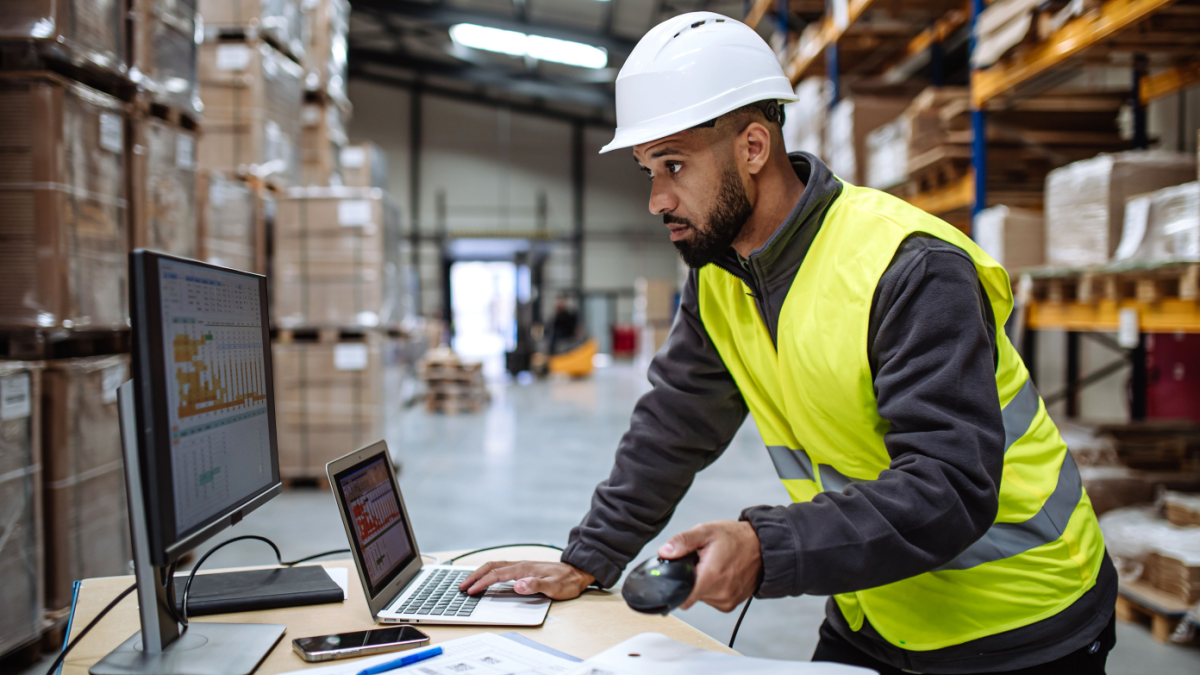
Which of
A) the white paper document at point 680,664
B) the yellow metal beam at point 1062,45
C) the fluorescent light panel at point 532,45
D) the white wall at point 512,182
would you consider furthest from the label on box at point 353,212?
the white wall at point 512,182

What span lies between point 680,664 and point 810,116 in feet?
23.4

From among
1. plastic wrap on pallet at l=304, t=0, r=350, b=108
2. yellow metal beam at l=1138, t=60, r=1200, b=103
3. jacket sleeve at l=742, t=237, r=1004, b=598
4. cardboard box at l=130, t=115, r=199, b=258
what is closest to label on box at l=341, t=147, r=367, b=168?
plastic wrap on pallet at l=304, t=0, r=350, b=108

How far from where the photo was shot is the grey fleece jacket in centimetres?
107

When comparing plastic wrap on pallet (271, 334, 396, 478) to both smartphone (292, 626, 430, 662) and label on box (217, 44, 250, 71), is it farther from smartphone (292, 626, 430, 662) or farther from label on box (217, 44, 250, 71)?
smartphone (292, 626, 430, 662)

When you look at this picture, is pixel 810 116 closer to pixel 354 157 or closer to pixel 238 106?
pixel 354 157

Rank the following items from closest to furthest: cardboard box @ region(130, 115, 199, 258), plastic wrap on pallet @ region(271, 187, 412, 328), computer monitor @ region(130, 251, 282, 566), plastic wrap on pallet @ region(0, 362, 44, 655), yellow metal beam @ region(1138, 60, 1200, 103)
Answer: computer monitor @ region(130, 251, 282, 566), plastic wrap on pallet @ region(0, 362, 44, 655), cardboard box @ region(130, 115, 199, 258), yellow metal beam @ region(1138, 60, 1200, 103), plastic wrap on pallet @ region(271, 187, 412, 328)

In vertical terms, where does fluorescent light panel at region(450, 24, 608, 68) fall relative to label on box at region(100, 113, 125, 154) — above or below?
above

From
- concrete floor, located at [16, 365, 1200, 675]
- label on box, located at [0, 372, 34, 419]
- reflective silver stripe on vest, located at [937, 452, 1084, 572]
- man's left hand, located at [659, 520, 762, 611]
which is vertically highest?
label on box, located at [0, 372, 34, 419]

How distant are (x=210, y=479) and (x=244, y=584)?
1.64 ft

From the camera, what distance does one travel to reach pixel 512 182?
2214 cm

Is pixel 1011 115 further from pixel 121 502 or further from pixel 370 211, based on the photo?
pixel 121 502

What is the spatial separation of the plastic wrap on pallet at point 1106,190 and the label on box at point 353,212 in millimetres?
4762

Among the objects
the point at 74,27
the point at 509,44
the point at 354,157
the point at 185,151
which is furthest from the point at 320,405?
the point at 509,44

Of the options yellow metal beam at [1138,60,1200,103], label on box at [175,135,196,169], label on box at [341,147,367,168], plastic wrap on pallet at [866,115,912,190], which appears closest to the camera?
label on box at [175,135,196,169]
